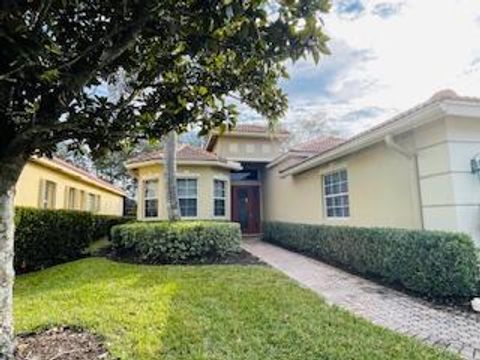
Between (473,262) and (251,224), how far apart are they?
16.0 metres

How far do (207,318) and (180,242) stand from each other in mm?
5809

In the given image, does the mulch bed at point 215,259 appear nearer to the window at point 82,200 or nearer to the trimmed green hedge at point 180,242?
the trimmed green hedge at point 180,242

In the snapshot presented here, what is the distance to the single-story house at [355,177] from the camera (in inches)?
284

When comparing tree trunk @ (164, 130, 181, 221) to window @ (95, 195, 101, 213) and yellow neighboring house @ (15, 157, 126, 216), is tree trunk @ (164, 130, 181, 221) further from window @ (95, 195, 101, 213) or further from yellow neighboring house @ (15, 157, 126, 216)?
window @ (95, 195, 101, 213)

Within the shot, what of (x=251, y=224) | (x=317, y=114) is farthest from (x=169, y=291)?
(x=317, y=114)

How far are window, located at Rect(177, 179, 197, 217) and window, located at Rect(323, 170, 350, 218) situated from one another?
6638 mm

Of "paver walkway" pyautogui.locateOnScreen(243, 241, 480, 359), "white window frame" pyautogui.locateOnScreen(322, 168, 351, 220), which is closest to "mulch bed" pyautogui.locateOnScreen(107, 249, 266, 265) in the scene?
"paver walkway" pyautogui.locateOnScreen(243, 241, 480, 359)

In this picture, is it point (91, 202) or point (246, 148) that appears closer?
point (246, 148)

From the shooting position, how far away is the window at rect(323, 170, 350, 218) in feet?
39.4

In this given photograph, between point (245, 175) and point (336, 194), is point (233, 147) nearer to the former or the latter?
point (245, 175)

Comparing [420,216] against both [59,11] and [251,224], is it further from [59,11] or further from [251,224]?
[251,224]

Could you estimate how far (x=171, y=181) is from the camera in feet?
45.2

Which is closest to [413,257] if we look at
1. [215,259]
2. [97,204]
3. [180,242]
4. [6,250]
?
[215,259]

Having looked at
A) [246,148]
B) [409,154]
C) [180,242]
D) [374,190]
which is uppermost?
[246,148]
